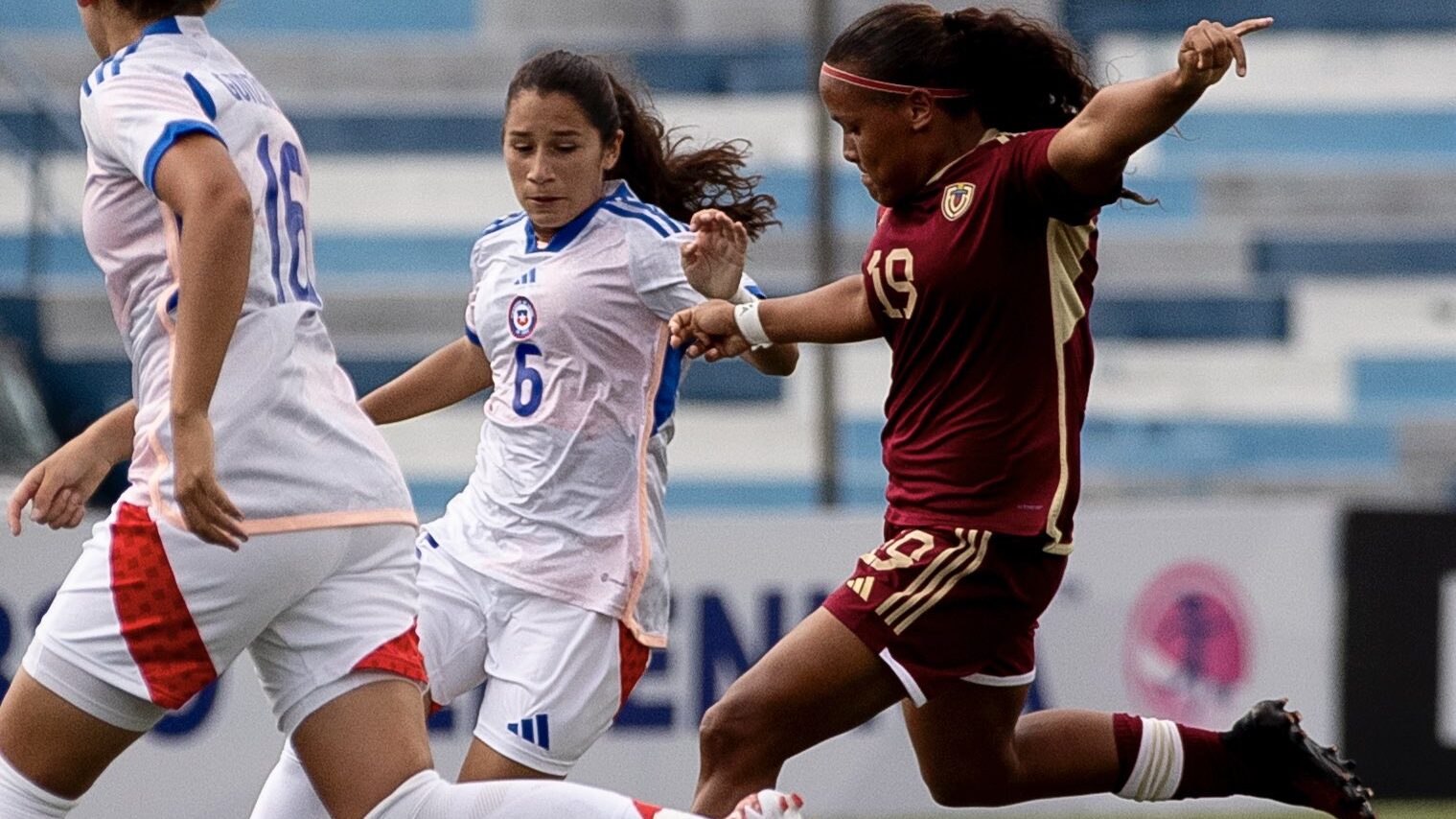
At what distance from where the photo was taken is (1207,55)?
3143mm

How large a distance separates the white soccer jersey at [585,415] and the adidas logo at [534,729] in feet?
0.78

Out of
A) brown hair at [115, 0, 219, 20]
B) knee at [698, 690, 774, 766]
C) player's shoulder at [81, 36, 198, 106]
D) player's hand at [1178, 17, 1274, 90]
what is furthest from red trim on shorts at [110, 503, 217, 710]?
player's hand at [1178, 17, 1274, 90]

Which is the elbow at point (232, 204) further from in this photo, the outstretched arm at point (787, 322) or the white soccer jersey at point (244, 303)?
the outstretched arm at point (787, 322)

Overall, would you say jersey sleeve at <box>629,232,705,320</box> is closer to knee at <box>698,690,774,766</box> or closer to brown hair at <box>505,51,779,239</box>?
brown hair at <box>505,51,779,239</box>

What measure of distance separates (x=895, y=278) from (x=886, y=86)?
35 cm

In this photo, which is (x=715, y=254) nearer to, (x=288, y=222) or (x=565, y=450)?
(x=565, y=450)

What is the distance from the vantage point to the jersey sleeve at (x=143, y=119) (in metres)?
2.82

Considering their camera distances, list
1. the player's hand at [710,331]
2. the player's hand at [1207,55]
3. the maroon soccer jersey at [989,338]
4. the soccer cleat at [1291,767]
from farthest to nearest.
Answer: the soccer cleat at [1291,767] < the player's hand at [710,331] < the maroon soccer jersey at [989,338] < the player's hand at [1207,55]

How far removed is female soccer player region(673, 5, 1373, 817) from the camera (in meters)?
3.67

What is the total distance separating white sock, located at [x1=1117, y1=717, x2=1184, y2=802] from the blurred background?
7.54ft

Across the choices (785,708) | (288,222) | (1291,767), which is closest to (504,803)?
(785,708)

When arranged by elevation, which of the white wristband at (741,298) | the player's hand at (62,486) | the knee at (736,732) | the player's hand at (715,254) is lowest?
the knee at (736,732)

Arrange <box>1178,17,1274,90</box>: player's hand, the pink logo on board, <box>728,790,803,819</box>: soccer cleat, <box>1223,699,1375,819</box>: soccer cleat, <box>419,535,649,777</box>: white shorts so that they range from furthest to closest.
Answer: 1. the pink logo on board
2. <box>1223,699,1375,819</box>: soccer cleat
3. <box>419,535,649,777</box>: white shorts
4. <box>728,790,803,819</box>: soccer cleat
5. <box>1178,17,1274,90</box>: player's hand

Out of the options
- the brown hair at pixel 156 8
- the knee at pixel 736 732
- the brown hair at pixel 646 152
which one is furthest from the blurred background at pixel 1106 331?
the brown hair at pixel 156 8
